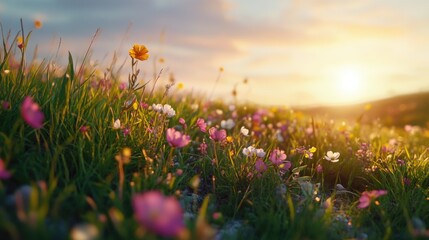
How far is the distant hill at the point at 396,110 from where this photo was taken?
918 inches

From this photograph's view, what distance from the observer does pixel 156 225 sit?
178 centimetres

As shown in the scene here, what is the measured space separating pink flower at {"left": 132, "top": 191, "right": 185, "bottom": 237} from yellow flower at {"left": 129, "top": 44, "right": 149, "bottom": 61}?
1.94 metres

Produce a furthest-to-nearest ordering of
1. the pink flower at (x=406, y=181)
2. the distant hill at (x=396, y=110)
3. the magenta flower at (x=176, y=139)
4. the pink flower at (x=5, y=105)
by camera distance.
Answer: the distant hill at (x=396, y=110) < the pink flower at (x=406, y=181) < the pink flower at (x=5, y=105) < the magenta flower at (x=176, y=139)

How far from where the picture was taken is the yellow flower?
3.54 metres

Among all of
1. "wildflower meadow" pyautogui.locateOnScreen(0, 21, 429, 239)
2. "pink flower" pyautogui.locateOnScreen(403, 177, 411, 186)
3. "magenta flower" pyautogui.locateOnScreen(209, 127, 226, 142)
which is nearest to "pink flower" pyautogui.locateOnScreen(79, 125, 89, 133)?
"wildflower meadow" pyautogui.locateOnScreen(0, 21, 429, 239)

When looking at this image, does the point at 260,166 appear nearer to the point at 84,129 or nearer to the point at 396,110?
the point at 84,129

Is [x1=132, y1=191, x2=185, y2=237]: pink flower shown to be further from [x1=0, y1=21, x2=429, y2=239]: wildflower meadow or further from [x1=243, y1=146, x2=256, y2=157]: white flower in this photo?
[x1=243, y1=146, x2=256, y2=157]: white flower

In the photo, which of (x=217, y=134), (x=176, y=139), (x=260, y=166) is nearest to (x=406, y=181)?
(x=260, y=166)

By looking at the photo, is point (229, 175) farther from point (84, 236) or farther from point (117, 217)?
point (84, 236)

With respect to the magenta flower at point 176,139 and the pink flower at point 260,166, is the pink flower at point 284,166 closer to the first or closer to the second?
the pink flower at point 260,166

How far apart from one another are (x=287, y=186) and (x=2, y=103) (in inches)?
92.8

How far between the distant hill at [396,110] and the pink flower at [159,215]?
68.9ft

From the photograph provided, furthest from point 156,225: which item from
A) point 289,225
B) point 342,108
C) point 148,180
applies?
point 342,108

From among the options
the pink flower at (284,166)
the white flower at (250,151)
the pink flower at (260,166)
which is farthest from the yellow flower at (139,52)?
the pink flower at (284,166)
